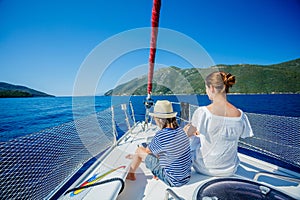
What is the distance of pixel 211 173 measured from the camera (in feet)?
5.41

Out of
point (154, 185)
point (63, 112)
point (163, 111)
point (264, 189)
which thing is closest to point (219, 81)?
point (163, 111)

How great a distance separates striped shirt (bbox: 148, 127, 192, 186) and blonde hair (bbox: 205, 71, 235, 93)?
562 mm

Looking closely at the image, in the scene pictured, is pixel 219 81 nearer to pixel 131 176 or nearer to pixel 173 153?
pixel 173 153

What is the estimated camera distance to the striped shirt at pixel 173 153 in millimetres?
1438

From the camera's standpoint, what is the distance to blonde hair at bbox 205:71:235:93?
1483 millimetres

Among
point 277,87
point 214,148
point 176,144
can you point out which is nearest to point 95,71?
point 176,144

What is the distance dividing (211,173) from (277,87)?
74.0 metres

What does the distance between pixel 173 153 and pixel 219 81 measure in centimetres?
82

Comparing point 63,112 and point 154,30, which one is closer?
point 154,30

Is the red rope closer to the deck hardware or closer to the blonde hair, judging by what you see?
the blonde hair

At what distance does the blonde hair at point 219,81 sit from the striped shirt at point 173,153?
1.85 feet

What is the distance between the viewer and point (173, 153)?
56.6 inches

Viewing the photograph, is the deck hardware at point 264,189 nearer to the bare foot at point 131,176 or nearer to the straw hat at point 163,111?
the straw hat at point 163,111

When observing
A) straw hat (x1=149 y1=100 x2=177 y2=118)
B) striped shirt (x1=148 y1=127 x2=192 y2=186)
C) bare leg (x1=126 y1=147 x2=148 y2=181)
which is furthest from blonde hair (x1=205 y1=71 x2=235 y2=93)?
bare leg (x1=126 y1=147 x2=148 y2=181)
